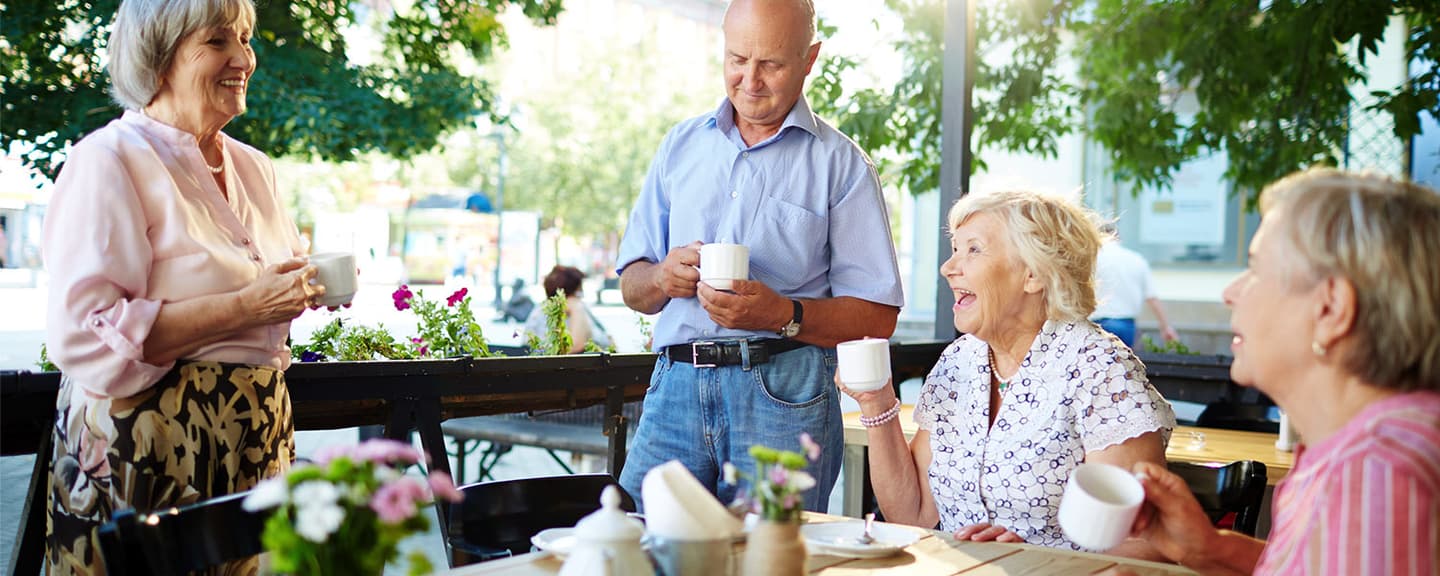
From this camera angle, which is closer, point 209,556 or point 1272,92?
point 209,556

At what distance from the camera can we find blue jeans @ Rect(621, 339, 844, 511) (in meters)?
2.38

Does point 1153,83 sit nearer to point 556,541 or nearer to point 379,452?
point 556,541

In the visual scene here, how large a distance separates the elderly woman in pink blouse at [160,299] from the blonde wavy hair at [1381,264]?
4.85 ft

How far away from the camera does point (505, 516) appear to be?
7.20ft

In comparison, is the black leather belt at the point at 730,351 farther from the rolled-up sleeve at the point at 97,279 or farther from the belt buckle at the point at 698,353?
the rolled-up sleeve at the point at 97,279

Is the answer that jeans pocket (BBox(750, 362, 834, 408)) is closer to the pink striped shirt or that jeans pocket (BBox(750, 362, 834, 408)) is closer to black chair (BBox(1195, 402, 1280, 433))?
the pink striped shirt

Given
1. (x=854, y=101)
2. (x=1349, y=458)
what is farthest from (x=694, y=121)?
(x=854, y=101)

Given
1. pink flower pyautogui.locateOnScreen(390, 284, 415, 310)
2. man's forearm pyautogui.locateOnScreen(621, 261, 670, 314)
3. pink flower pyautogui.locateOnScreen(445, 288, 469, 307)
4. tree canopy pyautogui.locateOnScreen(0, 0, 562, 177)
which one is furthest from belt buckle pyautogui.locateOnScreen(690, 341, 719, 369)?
tree canopy pyautogui.locateOnScreen(0, 0, 562, 177)

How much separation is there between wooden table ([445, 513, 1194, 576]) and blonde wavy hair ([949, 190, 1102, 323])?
520 millimetres

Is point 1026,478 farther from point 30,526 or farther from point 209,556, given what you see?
point 30,526

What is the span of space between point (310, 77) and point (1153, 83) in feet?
15.7

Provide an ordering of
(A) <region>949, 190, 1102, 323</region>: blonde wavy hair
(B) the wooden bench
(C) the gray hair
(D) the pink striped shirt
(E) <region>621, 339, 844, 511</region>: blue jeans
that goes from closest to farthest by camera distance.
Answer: (D) the pink striped shirt, (C) the gray hair, (A) <region>949, 190, 1102, 323</region>: blonde wavy hair, (E) <region>621, 339, 844, 511</region>: blue jeans, (B) the wooden bench

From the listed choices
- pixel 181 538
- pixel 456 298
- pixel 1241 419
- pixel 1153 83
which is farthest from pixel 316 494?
pixel 1153 83

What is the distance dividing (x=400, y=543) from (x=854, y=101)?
223 inches
